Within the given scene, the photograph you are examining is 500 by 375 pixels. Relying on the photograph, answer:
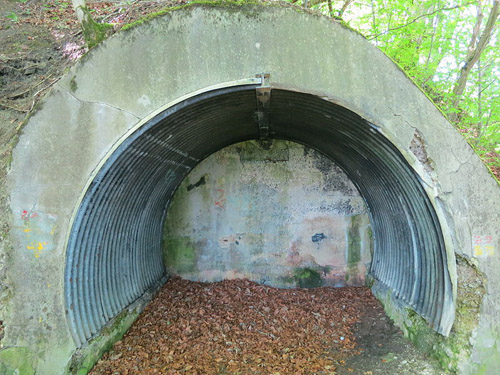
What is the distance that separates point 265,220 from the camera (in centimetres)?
701

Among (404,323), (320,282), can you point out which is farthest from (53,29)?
(404,323)

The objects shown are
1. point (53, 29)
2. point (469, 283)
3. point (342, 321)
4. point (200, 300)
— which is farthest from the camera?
point (53, 29)

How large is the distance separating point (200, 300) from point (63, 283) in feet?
9.50

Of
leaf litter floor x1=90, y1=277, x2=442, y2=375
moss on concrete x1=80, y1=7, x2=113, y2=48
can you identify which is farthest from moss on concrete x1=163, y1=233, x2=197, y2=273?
moss on concrete x1=80, y1=7, x2=113, y2=48

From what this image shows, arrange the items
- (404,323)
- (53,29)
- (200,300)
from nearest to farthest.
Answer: (404,323)
(200,300)
(53,29)

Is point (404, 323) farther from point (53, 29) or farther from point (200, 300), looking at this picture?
point (53, 29)

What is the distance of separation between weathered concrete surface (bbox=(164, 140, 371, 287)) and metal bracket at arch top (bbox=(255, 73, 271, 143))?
847 mm

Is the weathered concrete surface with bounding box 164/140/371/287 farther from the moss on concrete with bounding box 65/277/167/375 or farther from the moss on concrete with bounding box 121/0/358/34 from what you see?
the moss on concrete with bounding box 121/0/358/34

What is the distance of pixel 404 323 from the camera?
4.91 meters

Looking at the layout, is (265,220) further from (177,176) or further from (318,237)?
(177,176)

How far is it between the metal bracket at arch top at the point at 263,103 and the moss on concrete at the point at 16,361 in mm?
3756

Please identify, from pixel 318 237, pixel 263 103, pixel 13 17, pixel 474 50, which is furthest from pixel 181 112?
Answer: pixel 474 50

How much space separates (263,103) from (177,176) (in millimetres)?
2495

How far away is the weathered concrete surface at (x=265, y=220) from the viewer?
22.6 feet
